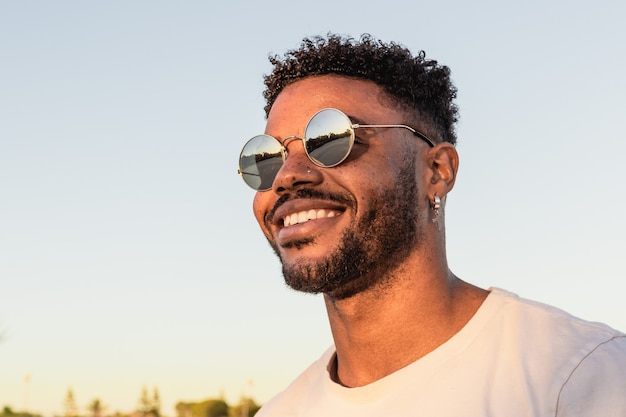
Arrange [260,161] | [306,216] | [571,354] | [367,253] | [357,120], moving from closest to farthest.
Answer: [571,354] → [367,253] → [306,216] → [357,120] → [260,161]

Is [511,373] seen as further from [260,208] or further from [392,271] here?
[260,208]

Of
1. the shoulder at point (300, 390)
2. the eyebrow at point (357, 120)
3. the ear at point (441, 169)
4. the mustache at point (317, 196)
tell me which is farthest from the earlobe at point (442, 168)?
the shoulder at point (300, 390)

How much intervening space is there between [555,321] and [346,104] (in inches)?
57.8

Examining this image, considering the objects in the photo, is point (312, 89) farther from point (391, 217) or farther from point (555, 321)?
point (555, 321)

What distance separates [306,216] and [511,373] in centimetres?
119

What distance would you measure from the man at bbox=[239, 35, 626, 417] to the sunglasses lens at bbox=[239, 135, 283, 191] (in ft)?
0.04

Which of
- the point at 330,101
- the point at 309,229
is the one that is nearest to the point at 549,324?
the point at 309,229

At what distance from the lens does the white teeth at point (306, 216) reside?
3838 mm

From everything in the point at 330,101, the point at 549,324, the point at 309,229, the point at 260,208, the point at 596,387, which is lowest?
the point at 596,387

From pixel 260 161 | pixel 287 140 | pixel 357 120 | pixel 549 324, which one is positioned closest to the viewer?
pixel 549 324

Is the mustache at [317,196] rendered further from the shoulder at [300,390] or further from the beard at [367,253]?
the shoulder at [300,390]

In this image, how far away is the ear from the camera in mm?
4156

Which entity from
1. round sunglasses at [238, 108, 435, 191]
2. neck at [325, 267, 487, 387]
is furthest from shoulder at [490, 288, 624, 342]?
round sunglasses at [238, 108, 435, 191]

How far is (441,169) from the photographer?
13.9 ft
